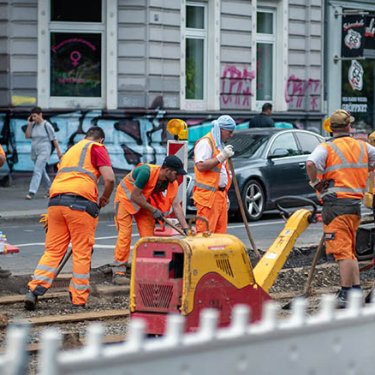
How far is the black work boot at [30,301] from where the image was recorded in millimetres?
10164

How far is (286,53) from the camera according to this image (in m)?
28.4

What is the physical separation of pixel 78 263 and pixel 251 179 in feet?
30.7

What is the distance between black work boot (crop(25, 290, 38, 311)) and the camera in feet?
33.3

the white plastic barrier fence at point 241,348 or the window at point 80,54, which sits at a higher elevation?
the window at point 80,54

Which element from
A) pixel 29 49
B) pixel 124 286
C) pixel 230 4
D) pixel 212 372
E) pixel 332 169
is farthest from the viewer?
pixel 230 4

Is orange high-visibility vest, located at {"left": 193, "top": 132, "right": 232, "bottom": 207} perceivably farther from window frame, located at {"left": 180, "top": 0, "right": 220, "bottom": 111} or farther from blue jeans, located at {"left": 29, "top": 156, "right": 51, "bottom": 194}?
window frame, located at {"left": 180, "top": 0, "right": 220, "bottom": 111}

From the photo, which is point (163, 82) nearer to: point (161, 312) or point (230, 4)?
point (230, 4)

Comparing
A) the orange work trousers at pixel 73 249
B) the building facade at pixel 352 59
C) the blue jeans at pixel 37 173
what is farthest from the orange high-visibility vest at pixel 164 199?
the building facade at pixel 352 59

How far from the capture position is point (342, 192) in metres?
9.84

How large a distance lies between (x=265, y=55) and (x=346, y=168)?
737 inches

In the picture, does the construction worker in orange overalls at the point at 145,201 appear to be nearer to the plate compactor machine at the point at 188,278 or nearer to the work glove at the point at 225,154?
the work glove at the point at 225,154

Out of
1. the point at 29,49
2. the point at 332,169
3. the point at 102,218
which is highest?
the point at 29,49

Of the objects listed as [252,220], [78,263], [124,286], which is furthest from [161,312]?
[252,220]

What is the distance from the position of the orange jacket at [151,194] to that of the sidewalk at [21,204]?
746 centimetres
